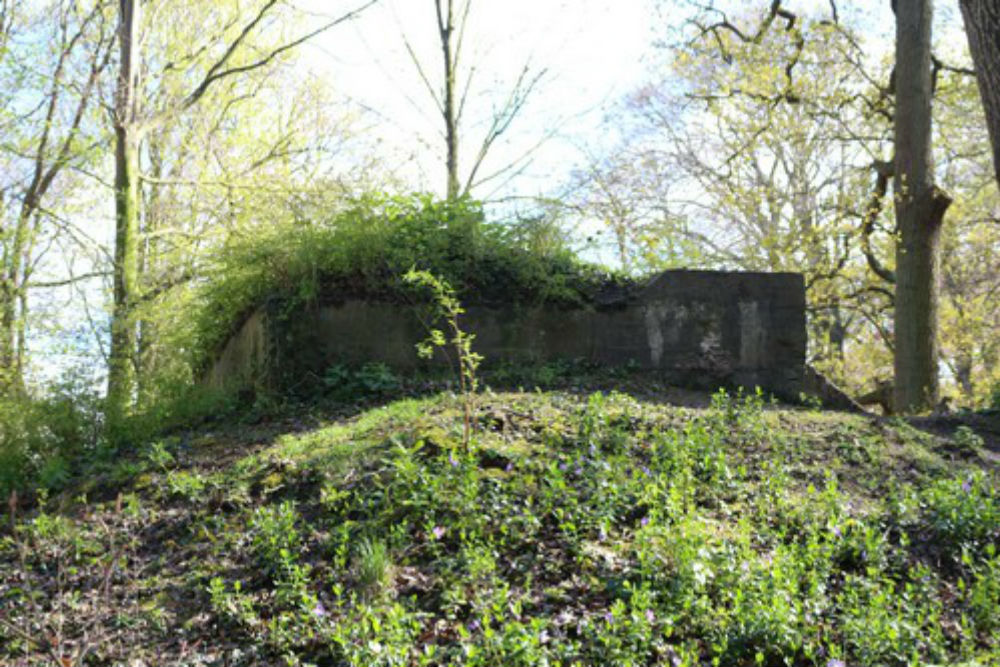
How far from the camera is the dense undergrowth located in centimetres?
333

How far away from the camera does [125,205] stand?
10703mm

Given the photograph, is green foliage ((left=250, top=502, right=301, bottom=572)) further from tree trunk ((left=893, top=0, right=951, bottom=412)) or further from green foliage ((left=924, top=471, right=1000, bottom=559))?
tree trunk ((left=893, top=0, right=951, bottom=412))

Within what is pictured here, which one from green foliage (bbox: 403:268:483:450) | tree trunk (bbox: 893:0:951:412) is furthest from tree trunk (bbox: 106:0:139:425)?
tree trunk (bbox: 893:0:951:412)

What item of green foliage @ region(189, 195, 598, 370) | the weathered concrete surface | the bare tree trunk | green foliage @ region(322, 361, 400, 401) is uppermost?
the bare tree trunk

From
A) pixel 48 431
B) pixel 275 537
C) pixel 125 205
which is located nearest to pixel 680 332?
pixel 275 537

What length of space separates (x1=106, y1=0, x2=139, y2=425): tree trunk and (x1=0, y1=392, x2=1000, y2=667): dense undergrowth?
16.1ft

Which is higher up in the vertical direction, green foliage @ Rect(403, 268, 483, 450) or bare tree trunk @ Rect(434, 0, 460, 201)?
bare tree trunk @ Rect(434, 0, 460, 201)

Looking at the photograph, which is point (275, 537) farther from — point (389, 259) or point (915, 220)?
point (915, 220)

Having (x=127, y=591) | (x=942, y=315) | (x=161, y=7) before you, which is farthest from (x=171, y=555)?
(x=942, y=315)

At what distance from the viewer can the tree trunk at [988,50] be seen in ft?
17.2

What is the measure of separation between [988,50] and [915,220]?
488 centimetres

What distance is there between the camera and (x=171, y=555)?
14.1 ft

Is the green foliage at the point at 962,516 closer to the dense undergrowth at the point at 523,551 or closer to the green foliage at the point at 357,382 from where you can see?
the dense undergrowth at the point at 523,551

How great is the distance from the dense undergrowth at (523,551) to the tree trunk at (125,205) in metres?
4.92
